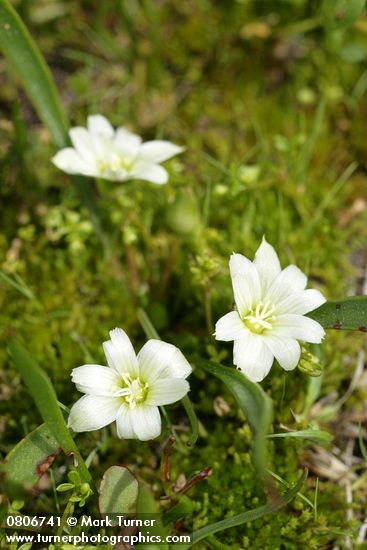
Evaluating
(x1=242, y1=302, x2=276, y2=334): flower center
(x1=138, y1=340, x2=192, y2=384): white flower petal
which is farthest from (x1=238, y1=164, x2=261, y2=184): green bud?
(x1=138, y1=340, x2=192, y2=384): white flower petal

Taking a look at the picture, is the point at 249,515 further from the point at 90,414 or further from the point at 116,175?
the point at 116,175

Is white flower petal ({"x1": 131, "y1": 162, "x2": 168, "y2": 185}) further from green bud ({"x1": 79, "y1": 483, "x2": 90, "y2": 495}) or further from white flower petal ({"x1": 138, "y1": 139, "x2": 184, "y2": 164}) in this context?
green bud ({"x1": 79, "y1": 483, "x2": 90, "y2": 495})

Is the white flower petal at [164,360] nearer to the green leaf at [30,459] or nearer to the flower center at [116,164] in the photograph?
the green leaf at [30,459]

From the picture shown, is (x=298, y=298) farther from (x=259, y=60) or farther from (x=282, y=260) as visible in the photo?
(x=259, y=60)

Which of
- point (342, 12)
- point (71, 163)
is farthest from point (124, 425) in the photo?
point (342, 12)

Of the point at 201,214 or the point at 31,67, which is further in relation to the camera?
the point at 201,214

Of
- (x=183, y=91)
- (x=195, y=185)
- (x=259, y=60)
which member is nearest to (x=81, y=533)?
(x=195, y=185)
